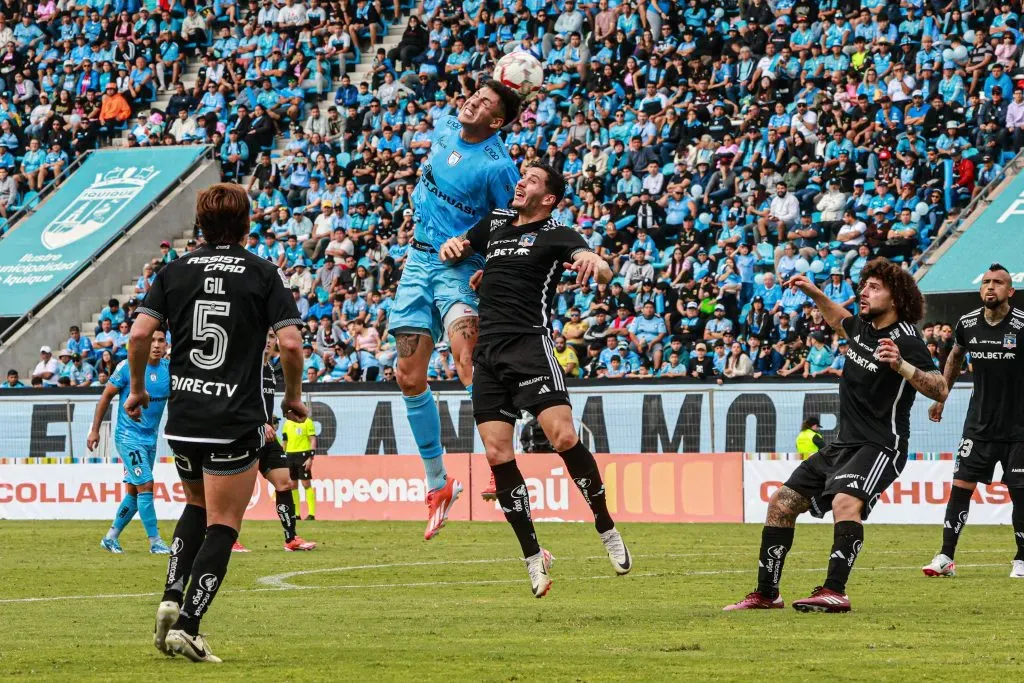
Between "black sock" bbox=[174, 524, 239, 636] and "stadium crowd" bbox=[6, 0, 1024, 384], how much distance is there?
15.4m

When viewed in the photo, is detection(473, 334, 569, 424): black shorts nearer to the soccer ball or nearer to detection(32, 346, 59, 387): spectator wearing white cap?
the soccer ball

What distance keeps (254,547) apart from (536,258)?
9.13 m

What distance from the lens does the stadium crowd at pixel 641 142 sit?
25.2m

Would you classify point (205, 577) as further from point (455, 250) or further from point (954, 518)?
point (954, 518)

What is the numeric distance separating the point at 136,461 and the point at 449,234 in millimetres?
8119

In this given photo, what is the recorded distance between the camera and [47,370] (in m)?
30.9

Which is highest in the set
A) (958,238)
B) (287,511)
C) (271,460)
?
(958,238)

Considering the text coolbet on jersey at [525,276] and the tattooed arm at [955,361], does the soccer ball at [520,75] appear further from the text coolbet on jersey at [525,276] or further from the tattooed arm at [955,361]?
the tattooed arm at [955,361]

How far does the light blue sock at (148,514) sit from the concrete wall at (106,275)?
16.0 m

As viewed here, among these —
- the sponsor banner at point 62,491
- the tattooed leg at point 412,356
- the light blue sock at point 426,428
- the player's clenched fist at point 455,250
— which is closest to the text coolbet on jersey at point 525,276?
the player's clenched fist at point 455,250

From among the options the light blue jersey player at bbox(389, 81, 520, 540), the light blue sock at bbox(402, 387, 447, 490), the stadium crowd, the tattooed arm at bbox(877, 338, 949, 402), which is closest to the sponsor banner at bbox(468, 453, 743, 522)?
the stadium crowd

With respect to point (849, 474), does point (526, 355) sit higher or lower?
higher

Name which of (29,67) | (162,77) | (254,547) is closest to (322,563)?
(254,547)

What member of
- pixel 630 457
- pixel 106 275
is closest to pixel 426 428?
pixel 630 457
